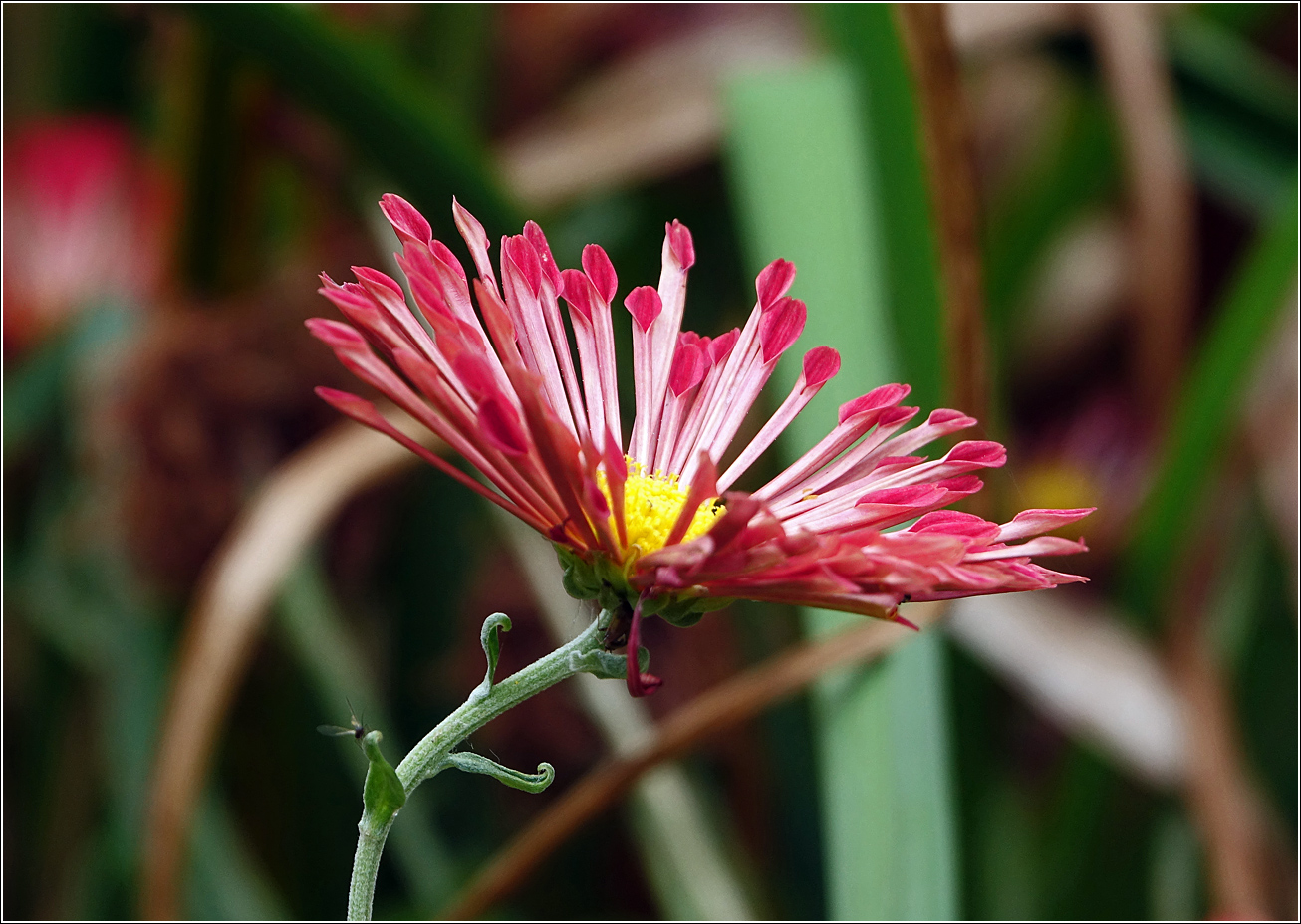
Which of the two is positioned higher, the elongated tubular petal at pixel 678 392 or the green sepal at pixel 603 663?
the elongated tubular petal at pixel 678 392

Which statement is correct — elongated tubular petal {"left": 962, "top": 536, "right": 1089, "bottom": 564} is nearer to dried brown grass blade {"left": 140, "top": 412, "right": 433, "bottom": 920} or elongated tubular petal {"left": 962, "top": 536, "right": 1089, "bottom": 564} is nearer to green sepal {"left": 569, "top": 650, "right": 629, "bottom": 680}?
green sepal {"left": 569, "top": 650, "right": 629, "bottom": 680}

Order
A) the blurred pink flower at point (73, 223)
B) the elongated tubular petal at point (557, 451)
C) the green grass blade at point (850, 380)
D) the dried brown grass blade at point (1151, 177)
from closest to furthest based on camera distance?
the elongated tubular petal at point (557, 451), the green grass blade at point (850, 380), the dried brown grass blade at point (1151, 177), the blurred pink flower at point (73, 223)

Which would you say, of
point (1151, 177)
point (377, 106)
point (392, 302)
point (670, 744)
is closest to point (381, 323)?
point (392, 302)

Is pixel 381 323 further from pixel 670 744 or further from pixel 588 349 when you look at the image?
pixel 670 744

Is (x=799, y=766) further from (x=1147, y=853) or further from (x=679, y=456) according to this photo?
(x=679, y=456)

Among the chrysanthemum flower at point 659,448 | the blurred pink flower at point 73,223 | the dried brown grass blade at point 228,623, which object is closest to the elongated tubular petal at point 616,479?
the chrysanthemum flower at point 659,448

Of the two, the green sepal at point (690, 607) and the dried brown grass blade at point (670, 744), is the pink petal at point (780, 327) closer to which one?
the green sepal at point (690, 607)

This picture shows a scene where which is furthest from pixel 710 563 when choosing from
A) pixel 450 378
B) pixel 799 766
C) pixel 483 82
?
pixel 483 82

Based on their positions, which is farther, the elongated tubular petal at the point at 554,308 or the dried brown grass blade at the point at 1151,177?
the dried brown grass blade at the point at 1151,177
